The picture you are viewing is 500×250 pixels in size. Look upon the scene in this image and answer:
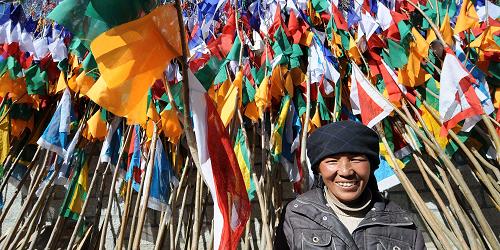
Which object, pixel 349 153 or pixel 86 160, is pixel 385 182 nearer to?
pixel 349 153

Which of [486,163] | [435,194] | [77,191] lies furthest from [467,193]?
[77,191]

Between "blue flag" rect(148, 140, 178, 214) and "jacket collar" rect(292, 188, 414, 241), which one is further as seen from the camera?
"blue flag" rect(148, 140, 178, 214)

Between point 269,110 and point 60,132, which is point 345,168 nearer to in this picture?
point 269,110

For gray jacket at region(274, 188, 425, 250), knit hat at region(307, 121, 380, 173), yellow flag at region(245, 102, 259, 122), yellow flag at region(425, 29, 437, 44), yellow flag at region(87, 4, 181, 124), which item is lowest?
gray jacket at region(274, 188, 425, 250)

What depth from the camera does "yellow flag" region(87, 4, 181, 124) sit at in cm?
120

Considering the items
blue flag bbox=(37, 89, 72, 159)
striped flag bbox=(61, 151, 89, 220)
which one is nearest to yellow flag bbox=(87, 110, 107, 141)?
blue flag bbox=(37, 89, 72, 159)

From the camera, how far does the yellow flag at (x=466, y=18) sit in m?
2.21

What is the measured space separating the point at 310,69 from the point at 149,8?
1.27m

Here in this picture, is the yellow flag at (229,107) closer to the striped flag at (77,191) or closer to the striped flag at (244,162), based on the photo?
Result: the striped flag at (244,162)

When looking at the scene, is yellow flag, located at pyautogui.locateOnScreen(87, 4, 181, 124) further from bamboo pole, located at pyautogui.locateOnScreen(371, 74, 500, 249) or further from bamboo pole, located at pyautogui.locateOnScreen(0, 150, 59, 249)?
bamboo pole, located at pyautogui.locateOnScreen(0, 150, 59, 249)

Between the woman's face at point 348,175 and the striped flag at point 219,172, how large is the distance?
0.27 m

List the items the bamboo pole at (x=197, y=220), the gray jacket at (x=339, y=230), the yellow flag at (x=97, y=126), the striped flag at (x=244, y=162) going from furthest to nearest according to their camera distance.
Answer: the yellow flag at (x=97, y=126)
the striped flag at (x=244, y=162)
the bamboo pole at (x=197, y=220)
the gray jacket at (x=339, y=230)

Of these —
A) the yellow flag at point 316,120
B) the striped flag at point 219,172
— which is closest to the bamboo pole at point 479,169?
the yellow flag at point 316,120

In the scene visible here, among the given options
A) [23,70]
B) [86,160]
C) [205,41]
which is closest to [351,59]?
[205,41]
